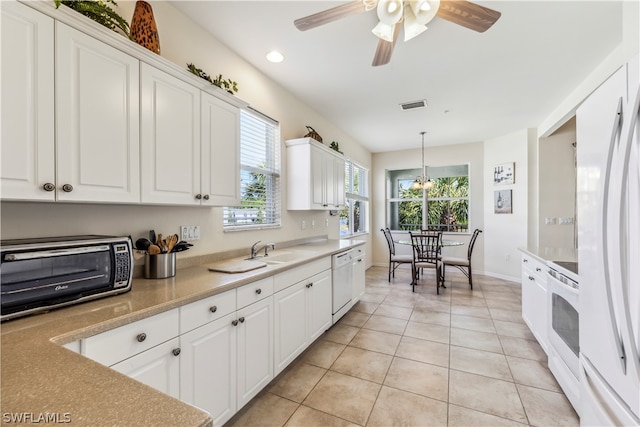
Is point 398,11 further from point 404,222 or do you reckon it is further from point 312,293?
point 404,222

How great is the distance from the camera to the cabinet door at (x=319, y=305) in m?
2.53

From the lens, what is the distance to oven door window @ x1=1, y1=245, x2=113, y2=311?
3.40 feet

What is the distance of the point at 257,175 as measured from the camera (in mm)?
3002

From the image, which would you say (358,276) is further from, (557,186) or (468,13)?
(557,186)

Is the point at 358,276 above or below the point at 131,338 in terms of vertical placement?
below

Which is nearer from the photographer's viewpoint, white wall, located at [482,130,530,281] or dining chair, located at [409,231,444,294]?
dining chair, located at [409,231,444,294]

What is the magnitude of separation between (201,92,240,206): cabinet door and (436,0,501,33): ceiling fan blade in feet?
5.14

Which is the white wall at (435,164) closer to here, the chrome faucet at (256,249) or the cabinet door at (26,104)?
the chrome faucet at (256,249)

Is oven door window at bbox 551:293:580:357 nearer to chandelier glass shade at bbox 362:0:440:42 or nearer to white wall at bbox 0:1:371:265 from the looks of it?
chandelier glass shade at bbox 362:0:440:42

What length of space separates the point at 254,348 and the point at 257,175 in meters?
1.77

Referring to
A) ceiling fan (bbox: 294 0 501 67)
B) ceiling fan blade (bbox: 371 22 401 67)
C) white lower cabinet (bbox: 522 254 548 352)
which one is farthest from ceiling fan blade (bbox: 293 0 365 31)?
white lower cabinet (bbox: 522 254 548 352)

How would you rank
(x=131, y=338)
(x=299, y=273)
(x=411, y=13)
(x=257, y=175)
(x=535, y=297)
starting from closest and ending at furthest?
(x=131, y=338) < (x=411, y=13) < (x=299, y=273) < (x=535, y=297) < (x=257, y=175)

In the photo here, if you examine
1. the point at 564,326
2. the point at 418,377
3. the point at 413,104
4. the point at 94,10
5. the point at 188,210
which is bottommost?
the point at 418,377

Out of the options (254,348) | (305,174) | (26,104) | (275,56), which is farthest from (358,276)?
(26,104)
